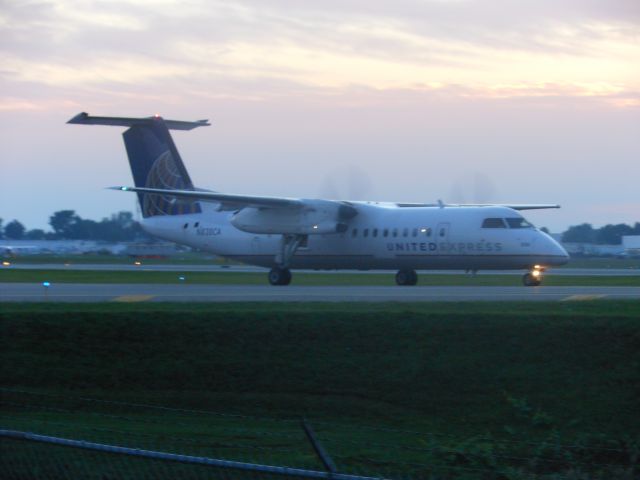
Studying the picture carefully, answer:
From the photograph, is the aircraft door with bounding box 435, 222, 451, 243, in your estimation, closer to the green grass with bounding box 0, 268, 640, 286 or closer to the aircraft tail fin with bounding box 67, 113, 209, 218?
the green grass with bounding box 0, 268, 640, 286

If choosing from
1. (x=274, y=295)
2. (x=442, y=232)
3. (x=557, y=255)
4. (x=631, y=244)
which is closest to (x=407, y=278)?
(x=442, y=232)

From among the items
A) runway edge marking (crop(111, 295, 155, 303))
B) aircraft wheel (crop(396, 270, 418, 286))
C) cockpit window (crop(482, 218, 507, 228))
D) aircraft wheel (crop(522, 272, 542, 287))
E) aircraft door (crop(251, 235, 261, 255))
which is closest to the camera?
runway edge marking (crop(111, 295, 155, 303))

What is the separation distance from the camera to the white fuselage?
32.7 metres

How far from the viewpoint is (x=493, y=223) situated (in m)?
33.1

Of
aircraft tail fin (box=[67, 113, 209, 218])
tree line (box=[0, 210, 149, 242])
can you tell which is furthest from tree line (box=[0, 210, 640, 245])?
aircraft tail fin (box=[67, 113, 209, 218])

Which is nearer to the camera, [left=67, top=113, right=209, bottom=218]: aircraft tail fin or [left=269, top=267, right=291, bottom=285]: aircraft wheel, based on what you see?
[left=269, top=267, right=291, bottom=285]: aircraft wheel

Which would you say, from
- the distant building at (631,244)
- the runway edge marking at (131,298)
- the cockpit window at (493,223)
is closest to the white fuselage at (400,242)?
the cockpit window at (493,223)

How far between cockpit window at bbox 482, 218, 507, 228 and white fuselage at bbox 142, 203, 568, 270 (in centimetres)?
11

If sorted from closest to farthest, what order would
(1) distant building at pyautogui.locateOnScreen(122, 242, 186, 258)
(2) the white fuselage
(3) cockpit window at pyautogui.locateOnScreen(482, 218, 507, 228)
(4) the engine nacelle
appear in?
(2) the white fuselage < (3) cockpit window at pyautogui.locateOnScreen(482, 218, 507, 228) < (4) the engine nacelle < (1) distant building at pyautogui.locateOnScreen(122, 242, 186, 258)

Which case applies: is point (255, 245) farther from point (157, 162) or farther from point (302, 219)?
point (157, 162)

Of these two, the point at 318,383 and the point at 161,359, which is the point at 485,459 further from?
the point at 161,359

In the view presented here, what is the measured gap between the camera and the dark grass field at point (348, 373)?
1425 cm

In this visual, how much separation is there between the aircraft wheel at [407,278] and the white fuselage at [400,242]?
15.1 inches

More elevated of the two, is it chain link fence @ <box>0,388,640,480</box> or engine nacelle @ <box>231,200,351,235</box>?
engine nacelle @ <box>231,200,351,235</box>
